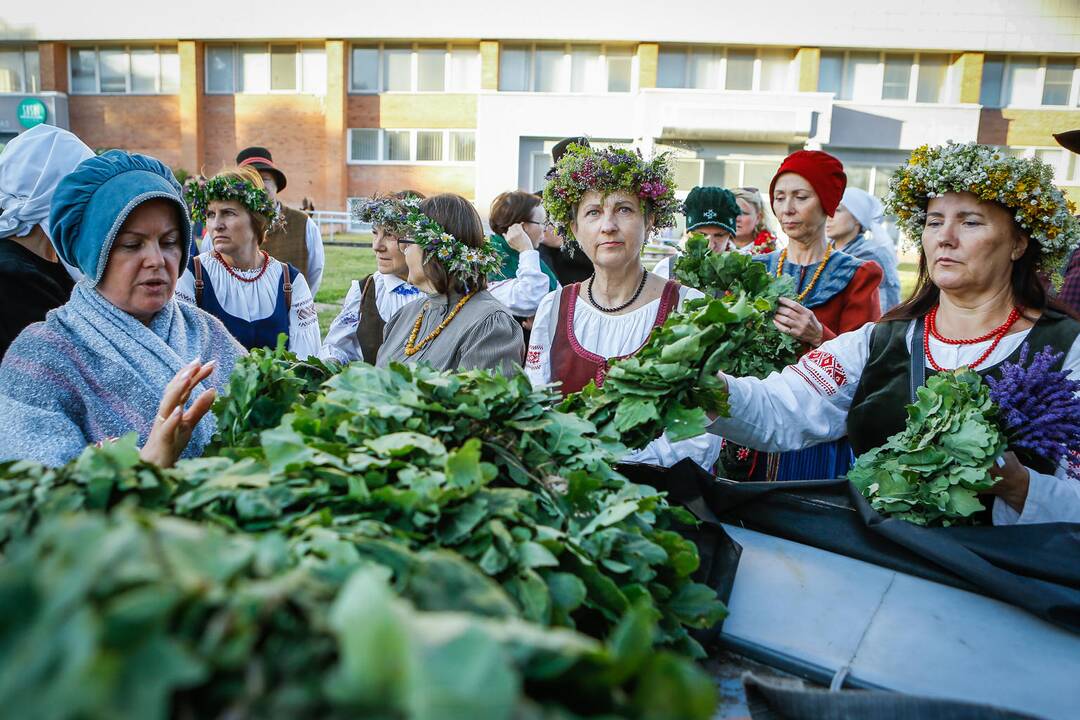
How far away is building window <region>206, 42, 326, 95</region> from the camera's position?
2677 cm

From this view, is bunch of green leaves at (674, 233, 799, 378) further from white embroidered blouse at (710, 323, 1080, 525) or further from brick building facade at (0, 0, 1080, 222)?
brick building facade at (0, 0, 1080, 222)

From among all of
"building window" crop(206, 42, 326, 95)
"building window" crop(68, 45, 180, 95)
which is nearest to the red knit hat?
"building window" crop(206, 42, 326, 95)

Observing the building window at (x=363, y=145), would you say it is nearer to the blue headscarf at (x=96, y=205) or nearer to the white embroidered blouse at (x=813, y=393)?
the blue headscarf at (x=96, y=205)

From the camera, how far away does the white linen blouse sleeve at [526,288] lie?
5.23 m

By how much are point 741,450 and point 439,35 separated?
24848 mm

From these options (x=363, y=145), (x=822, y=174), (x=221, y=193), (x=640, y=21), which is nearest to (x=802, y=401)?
(x=822, y=174)

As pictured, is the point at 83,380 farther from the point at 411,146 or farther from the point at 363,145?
the point at 363,145

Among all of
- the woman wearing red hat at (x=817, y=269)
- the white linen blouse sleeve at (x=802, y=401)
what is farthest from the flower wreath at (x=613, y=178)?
the white linen blouse sleeve at (x=802, y=401)

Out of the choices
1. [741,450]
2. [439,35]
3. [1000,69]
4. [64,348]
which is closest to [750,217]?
[741,450]

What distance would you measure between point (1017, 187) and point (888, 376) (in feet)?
2.35

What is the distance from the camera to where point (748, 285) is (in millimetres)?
3102

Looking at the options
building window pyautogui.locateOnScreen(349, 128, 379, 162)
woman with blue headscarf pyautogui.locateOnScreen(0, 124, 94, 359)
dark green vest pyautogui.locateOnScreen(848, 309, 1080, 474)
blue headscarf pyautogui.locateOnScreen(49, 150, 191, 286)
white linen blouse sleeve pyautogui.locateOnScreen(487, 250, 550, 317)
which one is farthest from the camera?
building window pyautogui.locateOnScreen(349, 128, 379, 162)

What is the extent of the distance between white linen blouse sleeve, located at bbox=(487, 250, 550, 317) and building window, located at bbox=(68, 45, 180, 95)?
26750 mm

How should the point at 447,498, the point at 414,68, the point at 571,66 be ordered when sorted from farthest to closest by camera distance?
the point at 414,68 → the point at 571,66 → the point at 447,498
